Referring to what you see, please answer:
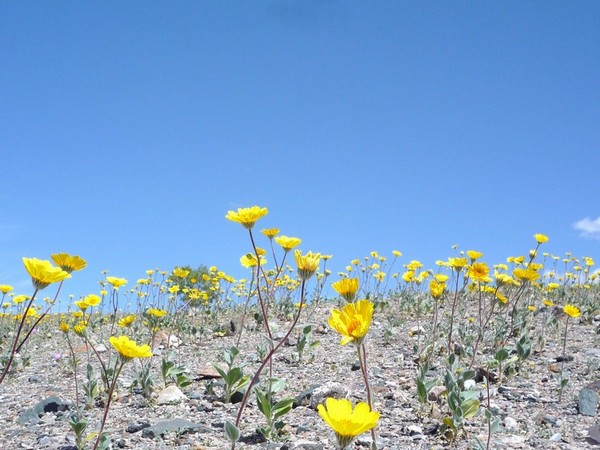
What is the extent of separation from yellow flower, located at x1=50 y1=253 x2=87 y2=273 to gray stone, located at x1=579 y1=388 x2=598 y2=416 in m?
4.01

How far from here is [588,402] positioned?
4.45 metres

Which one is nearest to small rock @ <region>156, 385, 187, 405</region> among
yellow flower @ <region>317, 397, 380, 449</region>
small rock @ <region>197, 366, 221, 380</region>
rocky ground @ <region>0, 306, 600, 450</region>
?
rocky ground @ <region>0, 306, 600, 450</region>

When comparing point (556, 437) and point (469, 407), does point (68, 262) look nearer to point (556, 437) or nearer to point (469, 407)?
point (469, 407)

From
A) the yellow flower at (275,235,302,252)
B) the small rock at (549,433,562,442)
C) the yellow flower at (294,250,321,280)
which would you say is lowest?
the small rock at (549,433,562,442)

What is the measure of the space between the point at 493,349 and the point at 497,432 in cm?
262

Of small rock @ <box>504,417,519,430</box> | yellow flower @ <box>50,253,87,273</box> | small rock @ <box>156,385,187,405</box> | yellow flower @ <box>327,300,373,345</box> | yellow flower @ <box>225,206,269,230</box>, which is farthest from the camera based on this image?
small rock @ <box>156,385,187,405</box>

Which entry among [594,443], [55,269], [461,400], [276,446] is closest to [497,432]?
[461,400]

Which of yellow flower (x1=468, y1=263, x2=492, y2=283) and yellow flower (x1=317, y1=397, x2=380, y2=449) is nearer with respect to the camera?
yellow flower (x1=317, y1=397, x2=380, y2=449)

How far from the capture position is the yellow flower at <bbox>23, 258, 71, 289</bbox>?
256cm

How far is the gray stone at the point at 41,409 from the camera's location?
4.43 meters

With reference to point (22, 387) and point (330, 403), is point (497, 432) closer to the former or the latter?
point (330, 403)

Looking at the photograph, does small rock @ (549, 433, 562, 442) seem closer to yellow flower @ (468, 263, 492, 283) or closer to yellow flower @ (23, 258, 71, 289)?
yellow flower @ (468, 263, 492, 283)

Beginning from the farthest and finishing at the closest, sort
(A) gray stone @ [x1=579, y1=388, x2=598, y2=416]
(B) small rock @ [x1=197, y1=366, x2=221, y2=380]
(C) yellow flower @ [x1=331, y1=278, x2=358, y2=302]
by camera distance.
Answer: (B) small rock @ [x1=197, y1=366, x2=221, y2=380] → (A) gray stone @ [x1=579, y1=388, x2=598, y2=416] → (C) yellow flower @ [x1=331, y1=278, x2=358, y2=302]

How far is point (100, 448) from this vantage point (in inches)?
128
